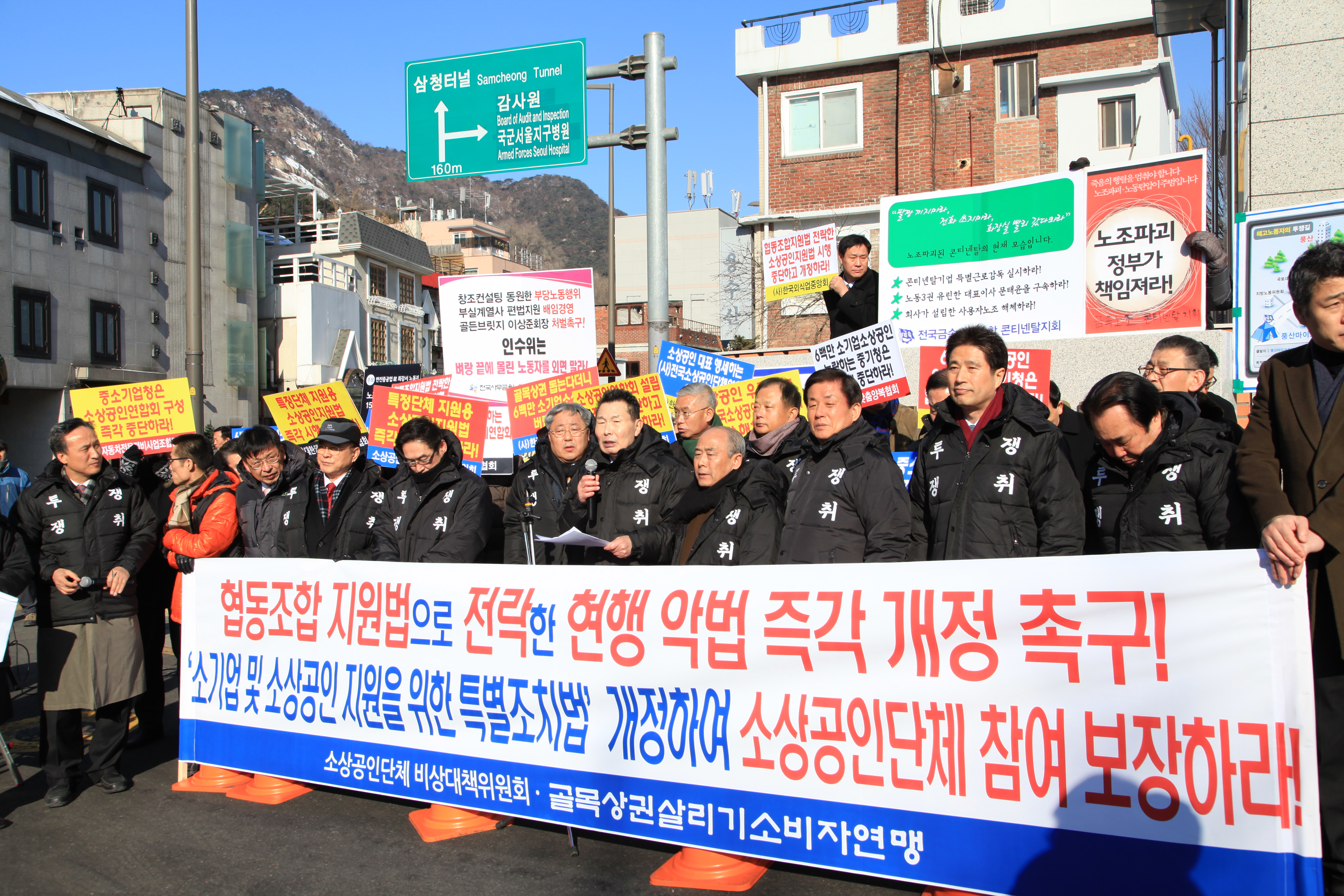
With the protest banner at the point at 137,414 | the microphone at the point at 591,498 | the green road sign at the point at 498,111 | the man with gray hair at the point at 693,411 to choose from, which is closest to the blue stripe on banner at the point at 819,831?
the microphone at the point at 591,498

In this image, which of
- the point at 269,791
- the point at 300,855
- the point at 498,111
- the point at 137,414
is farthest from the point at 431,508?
the point at 498,111

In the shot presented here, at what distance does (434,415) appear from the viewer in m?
7.55

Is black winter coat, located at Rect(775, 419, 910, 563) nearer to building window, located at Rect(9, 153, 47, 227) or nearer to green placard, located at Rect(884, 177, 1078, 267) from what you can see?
green placard, located at Rect(884, 177, 1078, 267)

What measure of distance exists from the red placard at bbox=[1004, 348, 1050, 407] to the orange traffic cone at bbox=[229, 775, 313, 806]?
5.34m

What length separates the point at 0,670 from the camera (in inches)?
208

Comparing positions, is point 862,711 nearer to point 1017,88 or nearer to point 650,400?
point 650,400

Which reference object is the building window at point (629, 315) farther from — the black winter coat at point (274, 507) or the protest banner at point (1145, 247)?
the black winter coat at point (274, 507)

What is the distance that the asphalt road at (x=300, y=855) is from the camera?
12.8 feet

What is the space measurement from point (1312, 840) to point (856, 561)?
6.00 ft

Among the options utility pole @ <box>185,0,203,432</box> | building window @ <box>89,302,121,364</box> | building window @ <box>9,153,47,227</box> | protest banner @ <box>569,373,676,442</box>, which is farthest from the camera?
building window @ <box>89,302,121,364</box>

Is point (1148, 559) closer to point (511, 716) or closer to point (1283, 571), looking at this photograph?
point (1283, 571)

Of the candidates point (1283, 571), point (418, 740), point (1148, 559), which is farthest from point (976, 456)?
point (418, 740)

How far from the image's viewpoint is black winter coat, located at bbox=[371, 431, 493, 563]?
5172 mm

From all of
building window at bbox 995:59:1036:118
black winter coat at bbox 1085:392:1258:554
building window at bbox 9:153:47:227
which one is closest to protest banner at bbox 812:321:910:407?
black winter coat at bbox 1085:392:1258:554
